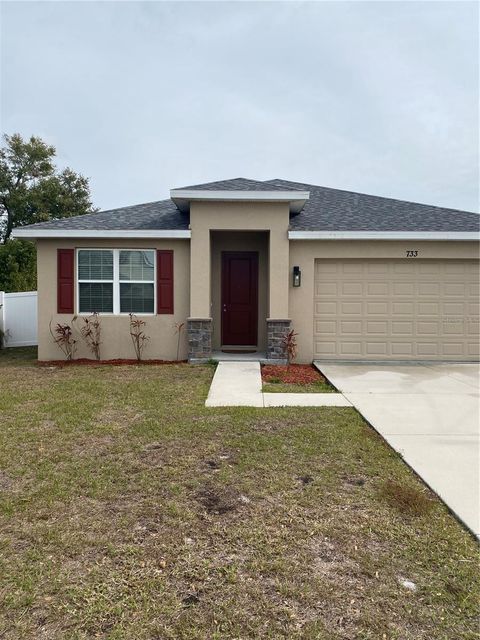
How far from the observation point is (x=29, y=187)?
81.7 feet

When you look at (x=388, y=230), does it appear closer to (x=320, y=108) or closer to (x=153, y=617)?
(x=320, y=108)

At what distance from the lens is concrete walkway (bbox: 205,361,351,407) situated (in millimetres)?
5891

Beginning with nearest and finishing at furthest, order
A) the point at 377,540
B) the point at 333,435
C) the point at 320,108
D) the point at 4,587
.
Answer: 1. the point at 4,587
2. the point at 377,540
3. the point at 333,435
4. the point at 320,108

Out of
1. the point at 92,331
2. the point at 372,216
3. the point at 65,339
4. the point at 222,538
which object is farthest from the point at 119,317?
the point at 222,538

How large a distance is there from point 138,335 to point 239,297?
9.01 feet

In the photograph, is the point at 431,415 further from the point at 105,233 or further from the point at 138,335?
the point at 105,233

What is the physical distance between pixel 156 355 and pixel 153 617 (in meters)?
7.74

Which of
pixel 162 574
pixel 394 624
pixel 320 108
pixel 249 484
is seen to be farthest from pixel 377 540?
pixel 320 108

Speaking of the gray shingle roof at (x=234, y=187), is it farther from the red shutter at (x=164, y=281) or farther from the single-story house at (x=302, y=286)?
the red shutter at (x=164, y=281)

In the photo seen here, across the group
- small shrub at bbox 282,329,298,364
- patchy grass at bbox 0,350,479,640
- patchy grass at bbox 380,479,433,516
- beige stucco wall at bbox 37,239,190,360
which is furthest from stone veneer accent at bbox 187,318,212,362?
patchy grass at bbox 380,479,433,516

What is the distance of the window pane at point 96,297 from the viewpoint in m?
9.52

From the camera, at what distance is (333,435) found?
4598 millimetres

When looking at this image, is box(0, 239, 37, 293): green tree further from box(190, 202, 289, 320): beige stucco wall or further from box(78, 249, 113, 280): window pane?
box(190, 202, 289, 320): beige stucco wall

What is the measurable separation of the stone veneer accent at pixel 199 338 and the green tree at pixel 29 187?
18.9 metres
